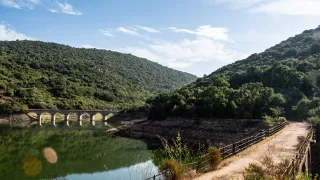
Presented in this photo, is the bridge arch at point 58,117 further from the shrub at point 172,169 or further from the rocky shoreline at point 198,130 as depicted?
the shrub at point 172,169

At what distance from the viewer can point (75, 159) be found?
35000 millimetres

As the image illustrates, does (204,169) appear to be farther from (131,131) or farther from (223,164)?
(131,131)

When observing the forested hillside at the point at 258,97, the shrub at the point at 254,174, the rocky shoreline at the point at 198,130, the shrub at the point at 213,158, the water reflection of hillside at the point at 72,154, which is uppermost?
the forested hillside at the point at 258,97

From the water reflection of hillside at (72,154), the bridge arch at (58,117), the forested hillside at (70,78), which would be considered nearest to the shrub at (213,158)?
the water reflection of hillside at (72,154)

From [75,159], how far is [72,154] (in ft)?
11.8

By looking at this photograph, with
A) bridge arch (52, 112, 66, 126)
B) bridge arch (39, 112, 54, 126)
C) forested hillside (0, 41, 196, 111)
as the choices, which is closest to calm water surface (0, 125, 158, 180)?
bridge arch (39, 112, 54, 126)

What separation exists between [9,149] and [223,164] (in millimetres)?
34328

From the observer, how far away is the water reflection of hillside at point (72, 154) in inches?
1117

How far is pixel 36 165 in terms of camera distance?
29734 millimetres

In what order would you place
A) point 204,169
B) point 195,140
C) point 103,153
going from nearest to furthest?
point 204,169 → point 103,153 → point 195,140

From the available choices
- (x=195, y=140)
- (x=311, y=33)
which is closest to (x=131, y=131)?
(x=195, y=140)

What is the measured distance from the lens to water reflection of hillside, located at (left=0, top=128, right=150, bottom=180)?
93.1 feet

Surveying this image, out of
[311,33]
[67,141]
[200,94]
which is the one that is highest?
[311,33]

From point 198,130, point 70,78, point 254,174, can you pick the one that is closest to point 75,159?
point 198,130
